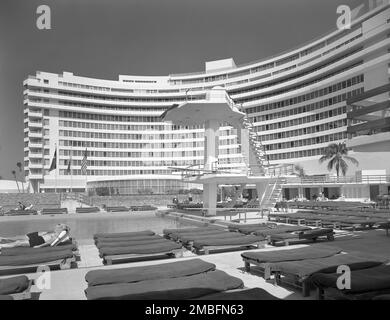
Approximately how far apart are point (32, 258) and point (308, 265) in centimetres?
806

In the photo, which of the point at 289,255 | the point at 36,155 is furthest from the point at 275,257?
the point at 36,155

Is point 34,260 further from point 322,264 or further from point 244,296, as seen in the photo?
point 322,264

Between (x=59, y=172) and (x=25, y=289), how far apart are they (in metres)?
94.8

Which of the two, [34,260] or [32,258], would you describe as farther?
[32,258]

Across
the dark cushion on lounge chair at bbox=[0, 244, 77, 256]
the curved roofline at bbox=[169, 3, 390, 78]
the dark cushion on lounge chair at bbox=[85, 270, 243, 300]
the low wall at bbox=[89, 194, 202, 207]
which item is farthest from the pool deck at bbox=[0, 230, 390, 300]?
the curved roofline at bbox=[169, 3, 390, 78]

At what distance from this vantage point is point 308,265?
30.1ft

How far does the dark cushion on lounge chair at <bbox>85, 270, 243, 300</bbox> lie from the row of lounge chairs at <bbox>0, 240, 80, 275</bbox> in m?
4.44

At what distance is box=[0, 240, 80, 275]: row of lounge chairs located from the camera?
11062 millimetres

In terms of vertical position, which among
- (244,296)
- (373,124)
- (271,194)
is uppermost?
(373,124)

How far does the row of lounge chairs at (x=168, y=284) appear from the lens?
6926mm

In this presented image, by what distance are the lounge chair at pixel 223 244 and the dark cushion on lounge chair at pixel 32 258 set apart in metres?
4.72

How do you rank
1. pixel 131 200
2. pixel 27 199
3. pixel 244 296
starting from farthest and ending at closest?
pixel 27 199 < pixel 131 200 < pixel 244 296

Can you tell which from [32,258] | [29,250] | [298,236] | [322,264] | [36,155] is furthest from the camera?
[36,155]

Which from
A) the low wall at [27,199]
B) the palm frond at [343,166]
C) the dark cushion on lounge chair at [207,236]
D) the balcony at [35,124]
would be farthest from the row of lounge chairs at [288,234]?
the balcony at [35,124]
